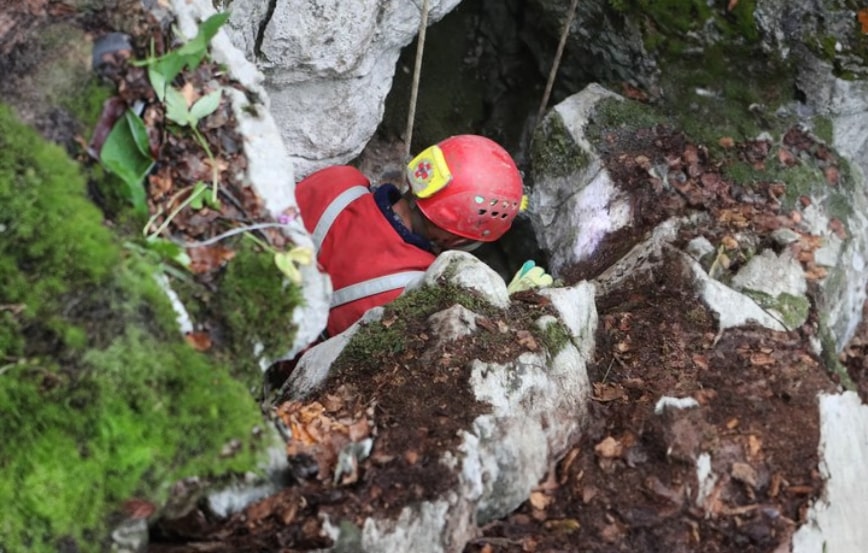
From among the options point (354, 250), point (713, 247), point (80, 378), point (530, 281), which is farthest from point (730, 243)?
point (80, 378)

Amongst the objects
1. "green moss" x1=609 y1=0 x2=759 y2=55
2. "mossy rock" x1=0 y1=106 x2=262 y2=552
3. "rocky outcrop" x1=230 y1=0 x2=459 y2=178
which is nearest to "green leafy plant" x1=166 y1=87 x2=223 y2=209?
"mossy rock" x1=0 y1=106 x2=262 y2=552

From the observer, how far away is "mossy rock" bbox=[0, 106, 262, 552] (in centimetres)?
329

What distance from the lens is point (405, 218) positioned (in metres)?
6.15

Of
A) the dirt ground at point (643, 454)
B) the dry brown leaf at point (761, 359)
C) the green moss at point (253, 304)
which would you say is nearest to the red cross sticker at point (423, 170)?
the dirt ground at point (643, 454)

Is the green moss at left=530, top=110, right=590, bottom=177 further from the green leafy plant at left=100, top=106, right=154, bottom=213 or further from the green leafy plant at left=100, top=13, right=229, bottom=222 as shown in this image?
the green leafy plant at left=100, top=106, right=154, bottom=213

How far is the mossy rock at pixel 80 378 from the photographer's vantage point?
10.8 feet

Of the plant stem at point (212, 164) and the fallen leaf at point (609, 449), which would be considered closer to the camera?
the plant stem at point (212, 164)

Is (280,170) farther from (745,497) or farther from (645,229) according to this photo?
(645,229)

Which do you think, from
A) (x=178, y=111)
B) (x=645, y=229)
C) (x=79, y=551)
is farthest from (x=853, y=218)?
(x=79, y=551)

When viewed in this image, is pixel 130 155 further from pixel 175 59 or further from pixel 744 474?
pixel 744 474

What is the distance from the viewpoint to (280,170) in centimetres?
409

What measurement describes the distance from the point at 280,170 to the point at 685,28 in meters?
4.83

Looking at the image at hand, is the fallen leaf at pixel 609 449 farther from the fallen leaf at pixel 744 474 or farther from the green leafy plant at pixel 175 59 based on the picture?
the green leafy plant at pixel 175 59

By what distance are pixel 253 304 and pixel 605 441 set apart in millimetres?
2159
